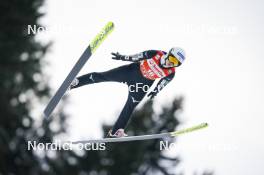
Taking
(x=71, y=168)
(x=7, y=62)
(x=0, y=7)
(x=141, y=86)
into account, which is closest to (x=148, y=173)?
(x=71, y=168)

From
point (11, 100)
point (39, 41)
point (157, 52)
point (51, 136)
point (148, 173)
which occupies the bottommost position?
point (148, 173)

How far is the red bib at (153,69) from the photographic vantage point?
26.1ft

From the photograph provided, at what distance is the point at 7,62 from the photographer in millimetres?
23766

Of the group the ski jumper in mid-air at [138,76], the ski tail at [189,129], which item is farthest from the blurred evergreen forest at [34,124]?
the ski jumper in mid-air at [138,76]

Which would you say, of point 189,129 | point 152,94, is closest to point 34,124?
point 189,129

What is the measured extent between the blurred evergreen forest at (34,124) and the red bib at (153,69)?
1506 centimetres

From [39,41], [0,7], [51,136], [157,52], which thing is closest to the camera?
[157,52]

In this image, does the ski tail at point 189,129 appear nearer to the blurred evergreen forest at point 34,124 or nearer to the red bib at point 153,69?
the red bib at point 153,69

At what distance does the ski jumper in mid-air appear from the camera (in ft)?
25.7

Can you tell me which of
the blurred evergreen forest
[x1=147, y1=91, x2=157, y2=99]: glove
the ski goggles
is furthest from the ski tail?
the blurred evergreen forest

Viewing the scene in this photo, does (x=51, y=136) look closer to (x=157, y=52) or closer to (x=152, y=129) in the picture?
(x=152, y=129)

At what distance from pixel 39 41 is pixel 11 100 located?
368 cm

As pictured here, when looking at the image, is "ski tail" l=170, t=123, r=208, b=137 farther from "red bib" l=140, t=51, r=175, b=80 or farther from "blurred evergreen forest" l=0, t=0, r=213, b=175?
"blurred evergreen forest" l=0, t=0, r=213, b=175

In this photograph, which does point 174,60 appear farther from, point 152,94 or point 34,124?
point 34,124
